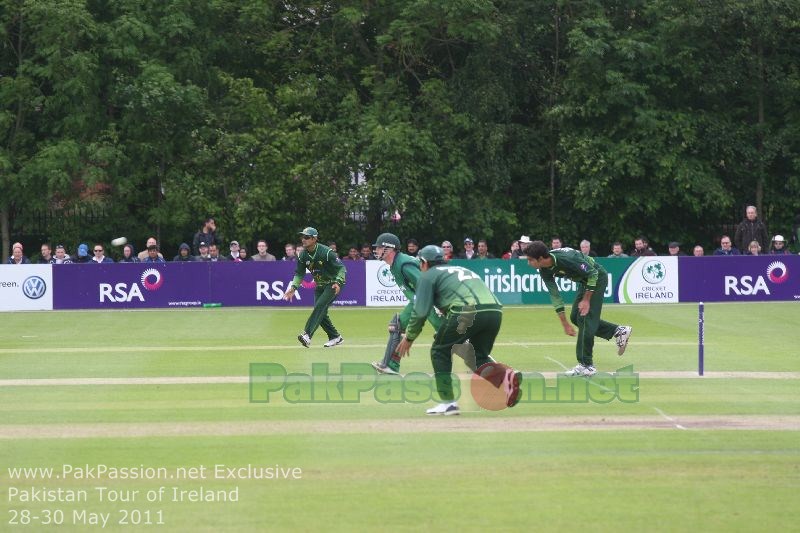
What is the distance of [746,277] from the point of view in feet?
101

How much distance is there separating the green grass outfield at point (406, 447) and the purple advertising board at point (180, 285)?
1071cm

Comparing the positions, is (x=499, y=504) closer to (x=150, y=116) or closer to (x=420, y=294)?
(x=420, y=294)

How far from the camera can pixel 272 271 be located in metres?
30.6

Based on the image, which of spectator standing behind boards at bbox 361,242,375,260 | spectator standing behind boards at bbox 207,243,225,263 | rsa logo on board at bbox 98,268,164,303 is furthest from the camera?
spectator standing behind boards at bbox 361,242,375,260

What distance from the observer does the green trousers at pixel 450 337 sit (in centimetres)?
1264

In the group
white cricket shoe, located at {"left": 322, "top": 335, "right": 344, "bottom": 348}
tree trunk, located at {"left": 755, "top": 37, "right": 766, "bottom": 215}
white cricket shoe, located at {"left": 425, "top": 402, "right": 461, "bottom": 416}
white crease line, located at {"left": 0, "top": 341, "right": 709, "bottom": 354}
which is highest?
tree trunk, located at {"left": 755, "top": 37, "right": 766, "bottom": 215}

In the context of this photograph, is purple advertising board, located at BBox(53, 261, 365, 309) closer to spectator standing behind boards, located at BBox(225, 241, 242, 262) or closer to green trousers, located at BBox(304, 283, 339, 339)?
spectator standing behind boards, located at BBox(225, 241, 242, 262)

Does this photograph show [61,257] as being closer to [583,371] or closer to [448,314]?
[583,371]

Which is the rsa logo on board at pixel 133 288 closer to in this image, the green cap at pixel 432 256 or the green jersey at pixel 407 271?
the green jersey at pixel 407 271

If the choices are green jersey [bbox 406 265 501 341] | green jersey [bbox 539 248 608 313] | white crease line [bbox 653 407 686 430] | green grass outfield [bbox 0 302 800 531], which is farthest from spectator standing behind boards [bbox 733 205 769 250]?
green jersey [bbox 406 265 501 341]

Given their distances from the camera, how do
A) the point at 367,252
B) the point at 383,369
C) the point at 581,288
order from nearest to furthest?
1. the point at 581,288
2. the point at 383,369
3. the point at 367,252

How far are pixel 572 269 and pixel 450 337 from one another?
140 inches

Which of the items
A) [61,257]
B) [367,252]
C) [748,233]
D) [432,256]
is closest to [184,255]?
[61,257]

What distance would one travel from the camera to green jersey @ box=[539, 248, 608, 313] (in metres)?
15.7
